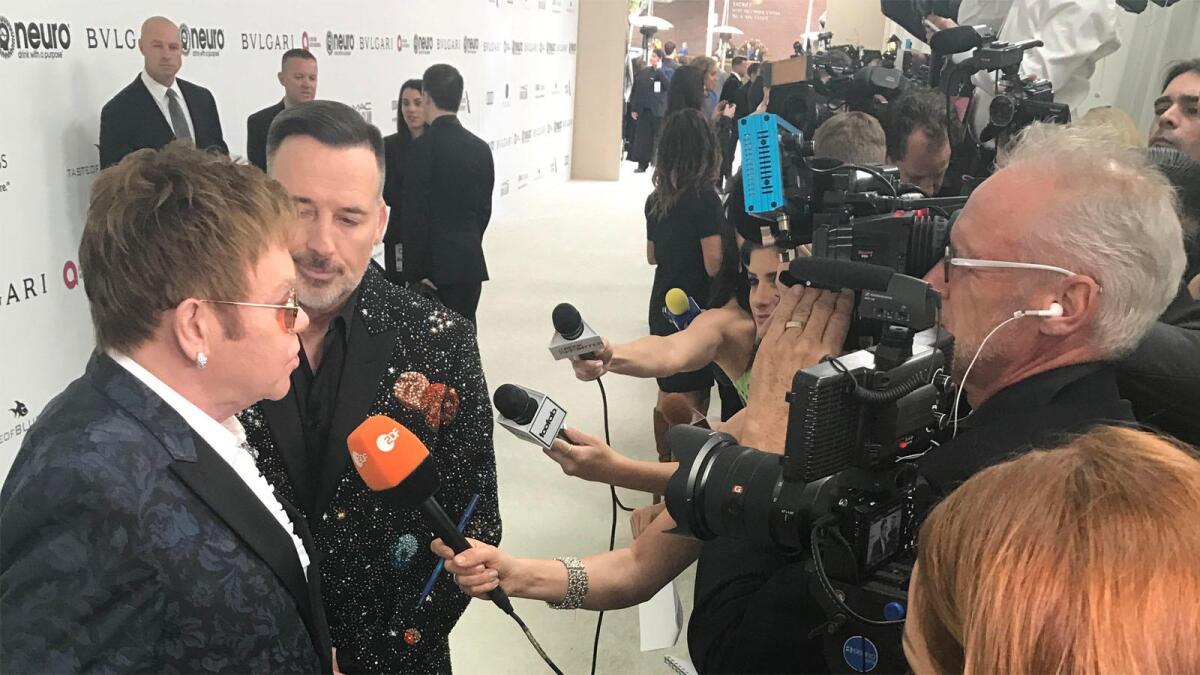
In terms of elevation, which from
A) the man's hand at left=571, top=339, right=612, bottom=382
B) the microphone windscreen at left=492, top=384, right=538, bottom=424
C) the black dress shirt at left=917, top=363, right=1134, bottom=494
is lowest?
the man's hand at left=571, top=339, right=612, bottom=382

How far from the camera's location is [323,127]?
1404mm

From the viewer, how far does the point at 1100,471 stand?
0.66 m

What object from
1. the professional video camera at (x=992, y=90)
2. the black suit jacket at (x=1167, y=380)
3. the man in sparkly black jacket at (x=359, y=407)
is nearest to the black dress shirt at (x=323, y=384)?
the man in sparkly black jacket at (x=359, y=407)

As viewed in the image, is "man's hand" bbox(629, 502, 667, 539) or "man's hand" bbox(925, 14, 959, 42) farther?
"man's hand" bbox(925, 14, 959, 42)

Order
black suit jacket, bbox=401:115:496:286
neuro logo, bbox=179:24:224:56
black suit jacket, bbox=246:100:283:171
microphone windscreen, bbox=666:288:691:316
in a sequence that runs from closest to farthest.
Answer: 1. microphone windscreen, bbox=666:288:691:316
2. neuro logo, bbox=179:24:224:56
3. black suit jacket, bbox=246:100:283:171
4. black suit jacket, bbox=401:115:496:286

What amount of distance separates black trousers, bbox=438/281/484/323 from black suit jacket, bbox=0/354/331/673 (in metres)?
3.26

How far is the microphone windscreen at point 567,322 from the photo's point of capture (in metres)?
1.78

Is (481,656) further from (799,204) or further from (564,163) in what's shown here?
(564,163)

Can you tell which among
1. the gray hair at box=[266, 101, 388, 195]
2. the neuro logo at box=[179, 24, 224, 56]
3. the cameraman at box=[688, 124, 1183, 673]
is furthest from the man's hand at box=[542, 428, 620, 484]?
the neuro logo at box=[179, 24, 224, 56]

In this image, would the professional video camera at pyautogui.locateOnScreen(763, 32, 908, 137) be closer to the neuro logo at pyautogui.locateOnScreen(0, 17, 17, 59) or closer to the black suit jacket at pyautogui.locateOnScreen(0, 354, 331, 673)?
the black suit jacket at pyautogui.locateOnScreen(0, 354, 331, 673)

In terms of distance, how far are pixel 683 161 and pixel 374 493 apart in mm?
2460

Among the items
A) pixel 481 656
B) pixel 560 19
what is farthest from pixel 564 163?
pixel 481 656

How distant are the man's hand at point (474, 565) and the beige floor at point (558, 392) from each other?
1339mm

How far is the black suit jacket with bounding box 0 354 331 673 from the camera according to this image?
826 millimetres
